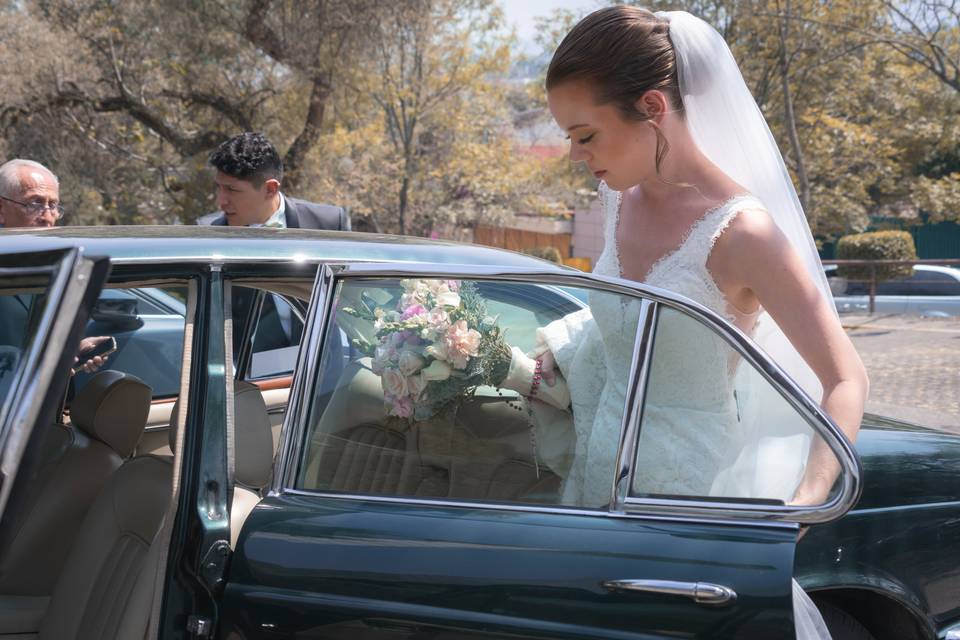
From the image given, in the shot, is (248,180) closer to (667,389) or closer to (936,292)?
(667,389)

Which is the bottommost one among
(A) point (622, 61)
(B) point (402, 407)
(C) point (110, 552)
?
(C) point (110, 552)

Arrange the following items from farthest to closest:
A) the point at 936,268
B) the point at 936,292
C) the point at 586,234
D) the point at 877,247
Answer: the point at 586,234 < the point at 877,247 < the point at 936,268 < the point at 936,292

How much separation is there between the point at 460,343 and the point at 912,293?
48.0ft

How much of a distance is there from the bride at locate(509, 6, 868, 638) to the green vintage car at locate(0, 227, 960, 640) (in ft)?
0.13

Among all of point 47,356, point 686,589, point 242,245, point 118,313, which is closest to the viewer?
point 47,356

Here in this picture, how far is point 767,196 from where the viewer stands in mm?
2482

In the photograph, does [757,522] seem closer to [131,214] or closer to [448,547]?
[448,547]

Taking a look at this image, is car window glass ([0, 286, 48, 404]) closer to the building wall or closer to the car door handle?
the car door handle

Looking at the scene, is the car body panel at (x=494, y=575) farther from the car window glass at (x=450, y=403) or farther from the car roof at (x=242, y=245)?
the car roof at (x=242, y=245)

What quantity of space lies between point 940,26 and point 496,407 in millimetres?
11444

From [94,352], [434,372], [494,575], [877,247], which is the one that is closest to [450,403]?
[434,372]

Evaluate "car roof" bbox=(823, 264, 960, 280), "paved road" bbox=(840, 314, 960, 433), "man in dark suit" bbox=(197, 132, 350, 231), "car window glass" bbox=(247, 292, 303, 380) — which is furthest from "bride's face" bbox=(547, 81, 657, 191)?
"car roof" bbox=(823, 264, 960, 280)

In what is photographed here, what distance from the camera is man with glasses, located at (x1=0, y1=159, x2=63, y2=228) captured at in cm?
411

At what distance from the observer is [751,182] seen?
2.48 meters
